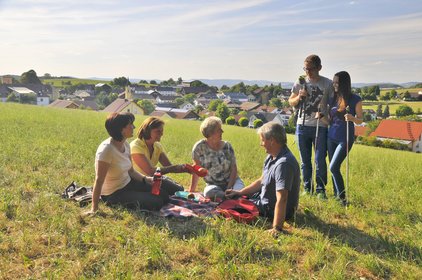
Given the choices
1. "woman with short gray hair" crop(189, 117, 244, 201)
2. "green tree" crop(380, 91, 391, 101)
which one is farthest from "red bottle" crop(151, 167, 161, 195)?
"green tree" crop(380, 91, 391, 101)

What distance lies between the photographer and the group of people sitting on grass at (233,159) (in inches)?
166

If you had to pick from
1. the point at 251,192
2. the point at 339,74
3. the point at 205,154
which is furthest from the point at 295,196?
the point at 339,74

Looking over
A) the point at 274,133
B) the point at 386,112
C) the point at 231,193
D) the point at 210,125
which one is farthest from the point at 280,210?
the point at 386,112

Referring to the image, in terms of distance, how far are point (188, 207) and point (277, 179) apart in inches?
54.2

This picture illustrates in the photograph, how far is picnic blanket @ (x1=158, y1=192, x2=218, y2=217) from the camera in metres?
4.58

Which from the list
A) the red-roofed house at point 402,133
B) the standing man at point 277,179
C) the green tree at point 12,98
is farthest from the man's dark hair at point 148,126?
the green tree at point 12,98

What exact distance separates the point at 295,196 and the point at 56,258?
2.57 meters

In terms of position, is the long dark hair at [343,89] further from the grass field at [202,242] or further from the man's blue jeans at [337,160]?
the grass field at [202,242]

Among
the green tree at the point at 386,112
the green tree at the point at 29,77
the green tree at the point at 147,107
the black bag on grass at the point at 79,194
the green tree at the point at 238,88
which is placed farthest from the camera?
the green tree at the point at 238,88

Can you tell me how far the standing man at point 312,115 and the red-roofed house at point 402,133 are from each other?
44001mm

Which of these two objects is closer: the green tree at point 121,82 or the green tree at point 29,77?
the green tree at point 29,77

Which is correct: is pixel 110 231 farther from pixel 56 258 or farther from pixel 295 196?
pixel 295 196

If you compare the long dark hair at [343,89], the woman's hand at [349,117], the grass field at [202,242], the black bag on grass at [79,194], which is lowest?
the grass field at [202,242]

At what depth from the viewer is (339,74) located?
5.08 meters
